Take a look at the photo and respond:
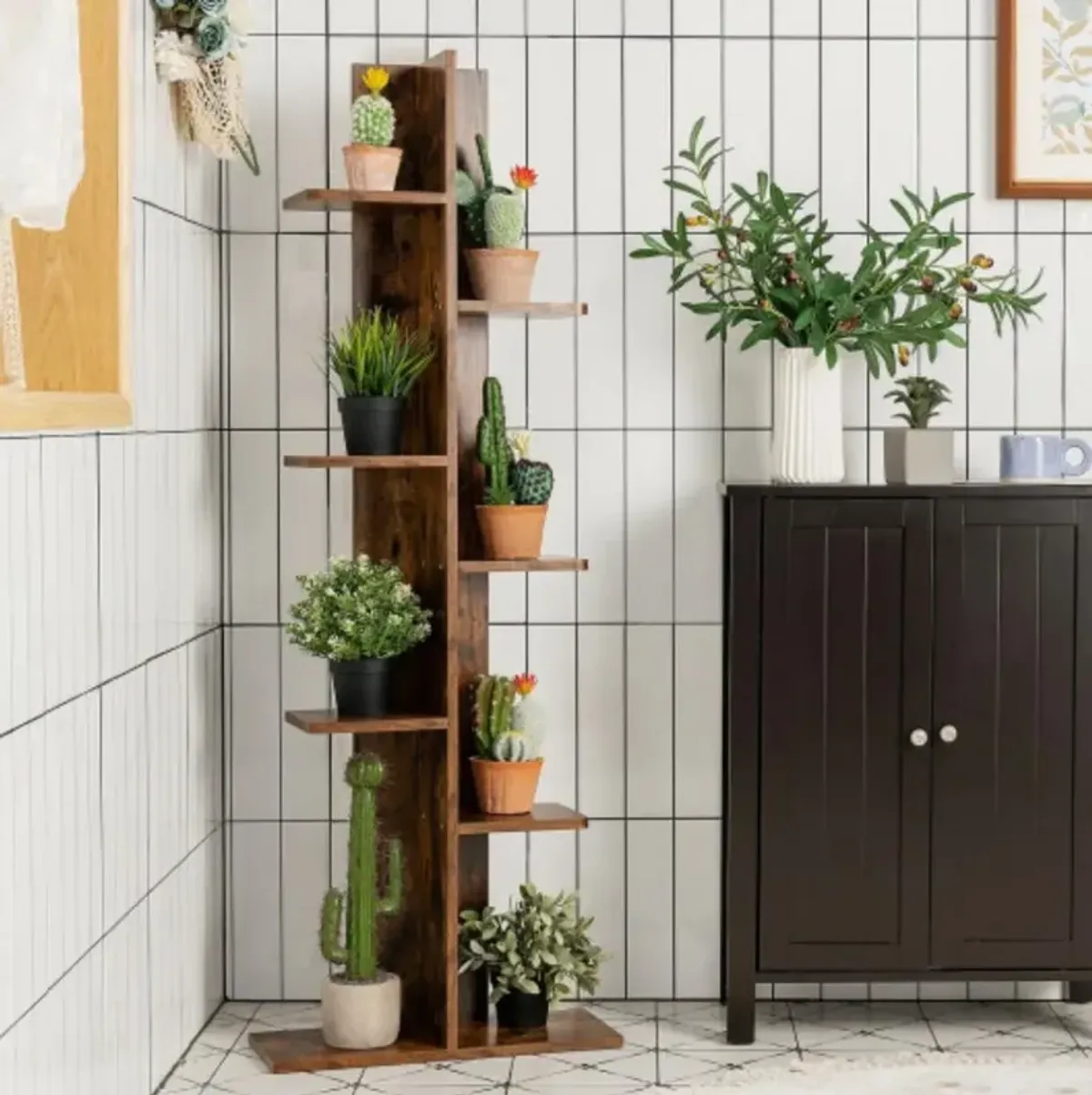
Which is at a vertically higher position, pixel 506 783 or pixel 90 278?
pixel 90 278

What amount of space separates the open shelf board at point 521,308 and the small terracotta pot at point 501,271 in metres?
0.02

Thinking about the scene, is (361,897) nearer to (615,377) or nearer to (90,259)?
(615,377)

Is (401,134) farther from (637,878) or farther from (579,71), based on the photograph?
(637,878)

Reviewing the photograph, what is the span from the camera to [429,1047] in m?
4.07

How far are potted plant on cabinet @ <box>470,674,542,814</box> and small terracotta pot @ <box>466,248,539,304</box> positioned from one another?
77cm

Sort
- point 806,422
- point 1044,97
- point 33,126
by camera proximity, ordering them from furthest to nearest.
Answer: point 1044,97
point 806,422
point 33,126

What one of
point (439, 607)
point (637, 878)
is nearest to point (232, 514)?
point (439, 607)

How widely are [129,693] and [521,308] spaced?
1101 millimetres

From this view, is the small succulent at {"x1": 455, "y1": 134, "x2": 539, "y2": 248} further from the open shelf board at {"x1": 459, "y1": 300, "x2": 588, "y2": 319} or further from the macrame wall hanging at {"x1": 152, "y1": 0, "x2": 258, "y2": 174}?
the macrame wall hanging at {"x1": 152, "y1": 0, "x2": 258, "y2": 174}

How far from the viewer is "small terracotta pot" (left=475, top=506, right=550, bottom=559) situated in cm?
408

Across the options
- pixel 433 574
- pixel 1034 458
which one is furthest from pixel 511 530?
pixel 1034 458

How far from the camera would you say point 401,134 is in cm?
422

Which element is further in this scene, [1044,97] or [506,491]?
[1044,97]

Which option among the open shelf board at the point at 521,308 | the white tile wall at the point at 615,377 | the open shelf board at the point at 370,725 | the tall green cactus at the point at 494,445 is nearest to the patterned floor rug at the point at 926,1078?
the white tile wall at the point at 615,377
